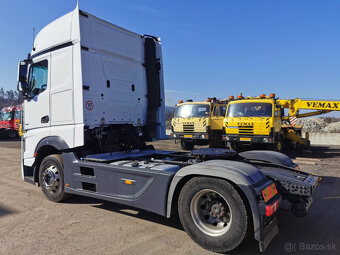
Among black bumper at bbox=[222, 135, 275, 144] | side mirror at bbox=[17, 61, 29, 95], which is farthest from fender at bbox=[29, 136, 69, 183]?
black bumper at bbox=[222, 135, 275, 144]

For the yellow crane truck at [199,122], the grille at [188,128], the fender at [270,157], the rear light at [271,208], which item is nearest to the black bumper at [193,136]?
the yellow crane truck at [199,122]

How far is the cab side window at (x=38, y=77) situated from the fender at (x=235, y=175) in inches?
147

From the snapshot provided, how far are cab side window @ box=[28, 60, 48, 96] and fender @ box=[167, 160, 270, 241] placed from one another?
3732mm

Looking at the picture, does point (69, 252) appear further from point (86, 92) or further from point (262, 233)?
point (86, 92)

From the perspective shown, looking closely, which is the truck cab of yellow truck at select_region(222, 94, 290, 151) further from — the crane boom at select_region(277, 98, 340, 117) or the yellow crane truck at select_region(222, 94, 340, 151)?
the crane boom at select_region(277, 98, 340, 117)

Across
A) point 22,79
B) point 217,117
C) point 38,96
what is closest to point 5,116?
point 217,117

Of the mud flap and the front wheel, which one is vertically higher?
the front wheel

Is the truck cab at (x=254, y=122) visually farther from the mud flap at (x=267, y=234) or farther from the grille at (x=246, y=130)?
the mud flap at (x=267, y=234)

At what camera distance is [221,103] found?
43.5 feet

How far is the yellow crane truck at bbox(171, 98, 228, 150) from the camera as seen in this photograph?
40.1ft

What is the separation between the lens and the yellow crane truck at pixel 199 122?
12.2 m

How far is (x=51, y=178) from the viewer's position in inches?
195

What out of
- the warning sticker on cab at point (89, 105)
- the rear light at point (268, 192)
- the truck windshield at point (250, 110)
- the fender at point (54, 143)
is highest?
the truck windshield at point (250, 110)

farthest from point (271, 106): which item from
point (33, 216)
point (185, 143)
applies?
point (33, 216)
